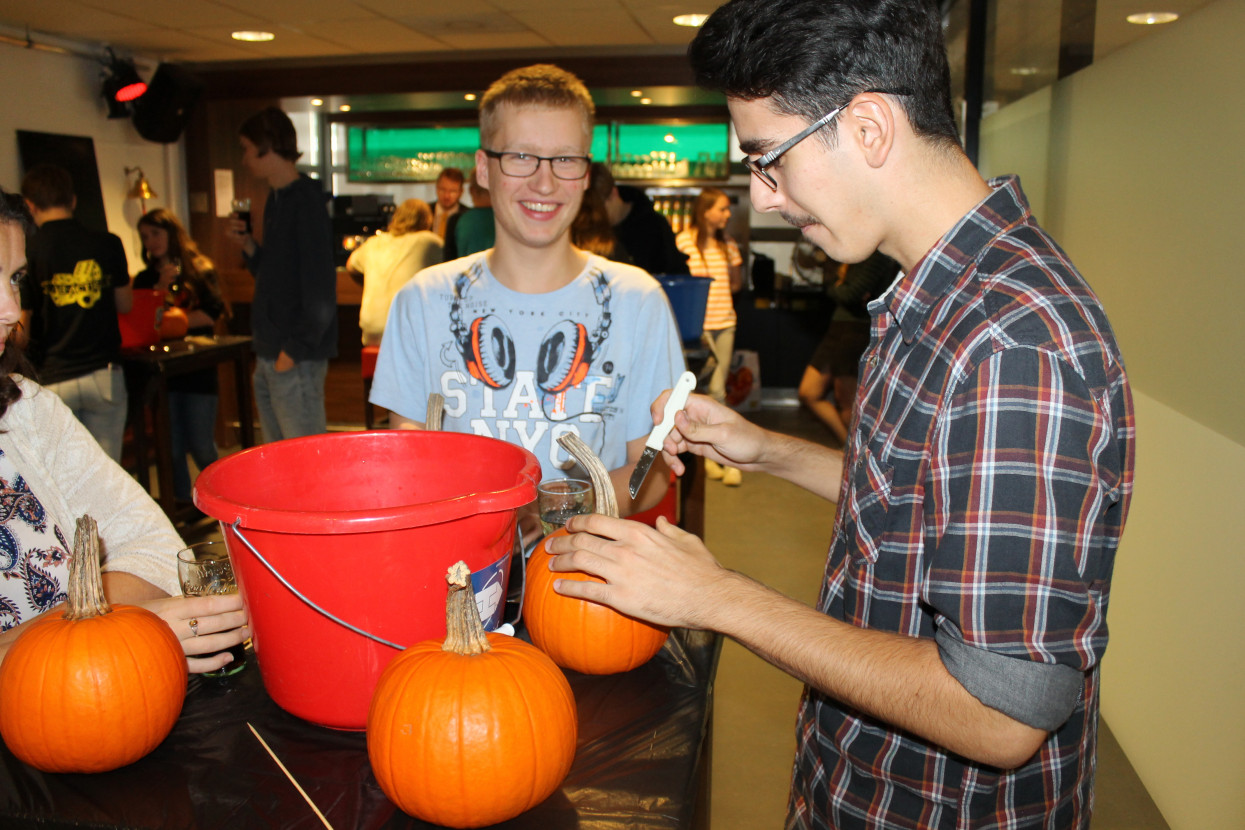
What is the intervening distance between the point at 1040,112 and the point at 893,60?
108 inches

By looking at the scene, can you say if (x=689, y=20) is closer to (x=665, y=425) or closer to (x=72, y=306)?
(x=72, y=306)

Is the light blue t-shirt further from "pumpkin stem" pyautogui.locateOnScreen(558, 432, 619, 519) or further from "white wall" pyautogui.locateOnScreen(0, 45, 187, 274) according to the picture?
"white wall" pyautogui.locateOnScreen(0, 45, 187, 274)

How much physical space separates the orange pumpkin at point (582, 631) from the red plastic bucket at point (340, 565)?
9cm

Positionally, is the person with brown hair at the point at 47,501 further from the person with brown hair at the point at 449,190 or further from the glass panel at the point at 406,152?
the glass panel at the point at 406,152

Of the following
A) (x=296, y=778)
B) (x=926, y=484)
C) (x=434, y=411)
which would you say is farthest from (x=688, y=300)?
(x=296, y=778)

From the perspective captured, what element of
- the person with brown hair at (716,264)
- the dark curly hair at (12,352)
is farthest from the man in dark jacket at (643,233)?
the dark curly hair at (12,352)

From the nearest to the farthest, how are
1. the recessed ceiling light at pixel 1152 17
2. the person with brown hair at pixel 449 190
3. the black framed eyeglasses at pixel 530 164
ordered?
the black framed eyeglasses at pixel 530 164 → the recessed ceiling light at pixel 1152 17 → the person with brown hair at pixel 449 190

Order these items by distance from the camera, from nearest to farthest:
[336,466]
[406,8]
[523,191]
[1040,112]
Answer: [336,466]
[523,191]
[1040,112]
[406,8]

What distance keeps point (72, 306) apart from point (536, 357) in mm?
2939

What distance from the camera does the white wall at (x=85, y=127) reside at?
237 inches

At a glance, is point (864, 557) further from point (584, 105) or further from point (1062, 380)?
point (584, 105)

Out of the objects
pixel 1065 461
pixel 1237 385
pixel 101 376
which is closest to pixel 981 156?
pixel 1237 385

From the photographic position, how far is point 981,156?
Result: 430 cm

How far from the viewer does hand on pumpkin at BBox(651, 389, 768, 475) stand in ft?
4.48
